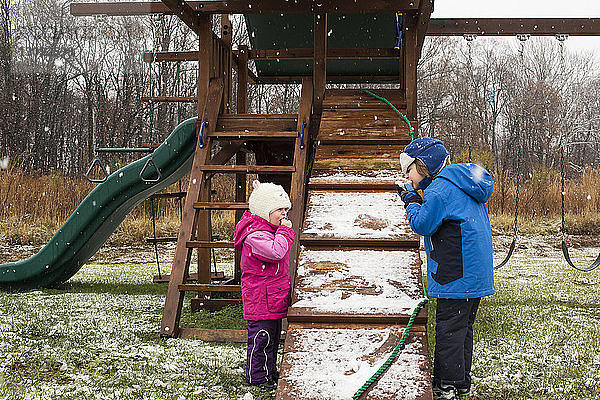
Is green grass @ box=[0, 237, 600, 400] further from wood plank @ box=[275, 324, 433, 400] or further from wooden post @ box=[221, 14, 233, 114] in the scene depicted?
wooden post @ box=[221, 14, 233, 114]

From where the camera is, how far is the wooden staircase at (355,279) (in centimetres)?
300

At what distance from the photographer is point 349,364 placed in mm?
3092

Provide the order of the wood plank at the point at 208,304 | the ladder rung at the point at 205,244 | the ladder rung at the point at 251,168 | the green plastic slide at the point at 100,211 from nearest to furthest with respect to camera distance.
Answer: the ladder rung at the point at 205,244, the ladder rung at the point at 251,168, the wood plank at the point at 208,304, the green plastic slide at the point at 100,211

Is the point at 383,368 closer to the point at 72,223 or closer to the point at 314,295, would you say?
the point at 314,295

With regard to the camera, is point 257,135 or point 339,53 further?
point 339,53

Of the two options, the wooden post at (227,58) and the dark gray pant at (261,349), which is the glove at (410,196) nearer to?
the dark gray pant at (261,349)

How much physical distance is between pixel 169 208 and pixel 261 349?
10.3 m

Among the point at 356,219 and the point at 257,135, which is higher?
the point at 257,135

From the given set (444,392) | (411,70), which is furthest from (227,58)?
(444,392)

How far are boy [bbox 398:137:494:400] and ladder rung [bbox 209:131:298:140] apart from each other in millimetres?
2119

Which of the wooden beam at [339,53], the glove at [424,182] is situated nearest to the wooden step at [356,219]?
the glove at [424,182]

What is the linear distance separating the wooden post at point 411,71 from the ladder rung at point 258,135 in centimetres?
119

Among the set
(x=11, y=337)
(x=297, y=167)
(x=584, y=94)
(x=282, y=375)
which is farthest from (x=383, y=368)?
(x=584, y=94)

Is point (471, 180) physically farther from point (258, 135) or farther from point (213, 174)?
point (213, 174)
